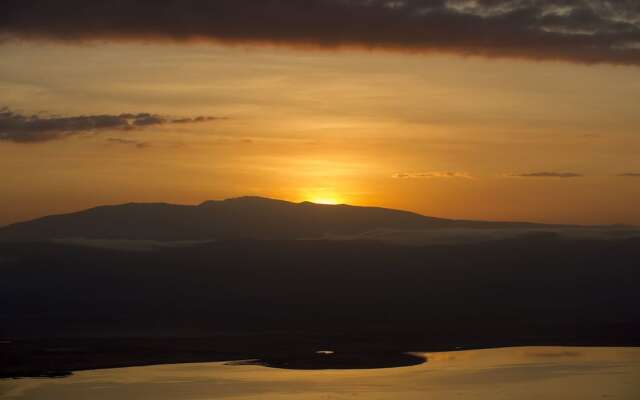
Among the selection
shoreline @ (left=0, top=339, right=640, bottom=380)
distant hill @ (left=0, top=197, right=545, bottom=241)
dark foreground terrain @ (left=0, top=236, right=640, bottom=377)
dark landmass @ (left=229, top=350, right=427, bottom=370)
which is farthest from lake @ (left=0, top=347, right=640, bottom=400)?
distant hill @ (left=0, top=197, right=545, bottom=241)

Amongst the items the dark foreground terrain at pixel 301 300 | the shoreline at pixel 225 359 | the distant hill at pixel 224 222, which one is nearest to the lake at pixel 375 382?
the shoreline at pixel 225 359

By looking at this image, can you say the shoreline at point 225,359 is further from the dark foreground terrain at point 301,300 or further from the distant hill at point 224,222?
the distant hill at point 224,222

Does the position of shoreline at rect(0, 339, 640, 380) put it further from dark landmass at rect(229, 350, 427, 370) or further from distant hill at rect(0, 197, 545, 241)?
distant hill at rect(0, 197, 545, 241)

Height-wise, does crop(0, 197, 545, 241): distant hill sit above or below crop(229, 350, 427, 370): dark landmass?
above

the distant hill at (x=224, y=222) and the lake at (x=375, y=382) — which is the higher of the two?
the distant hill at (x=224, y=222)

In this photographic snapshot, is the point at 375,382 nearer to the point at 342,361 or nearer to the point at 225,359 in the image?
the point at 342,361

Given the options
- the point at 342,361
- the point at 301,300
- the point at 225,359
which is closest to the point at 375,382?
the point at 342,361

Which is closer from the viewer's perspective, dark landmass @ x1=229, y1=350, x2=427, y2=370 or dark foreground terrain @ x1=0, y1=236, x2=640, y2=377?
dark landmass @ x1=229, y1=350, x2=427, y2=370
